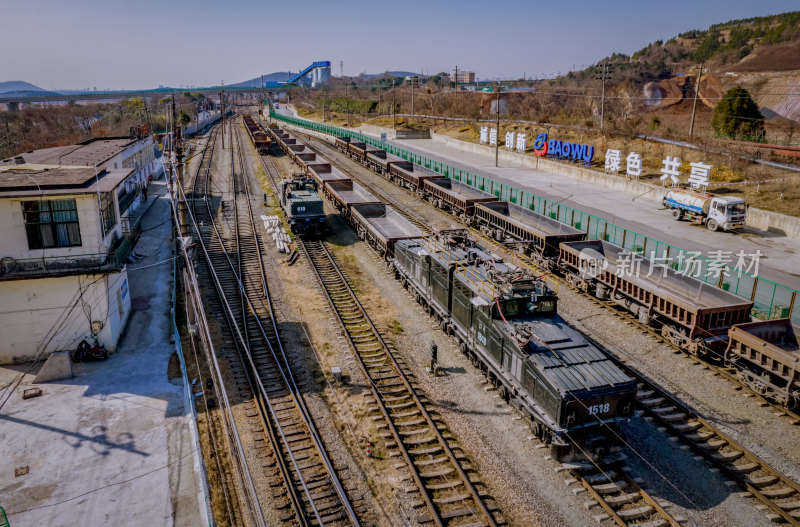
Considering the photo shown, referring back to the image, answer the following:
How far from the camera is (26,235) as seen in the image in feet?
60.4

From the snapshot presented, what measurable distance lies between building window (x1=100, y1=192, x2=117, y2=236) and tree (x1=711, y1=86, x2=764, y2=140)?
190 feet

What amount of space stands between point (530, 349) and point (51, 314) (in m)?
16.3

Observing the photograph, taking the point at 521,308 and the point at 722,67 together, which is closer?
the point at 521,308

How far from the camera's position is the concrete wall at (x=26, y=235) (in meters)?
18.2

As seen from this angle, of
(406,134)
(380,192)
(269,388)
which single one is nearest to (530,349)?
(269,388)

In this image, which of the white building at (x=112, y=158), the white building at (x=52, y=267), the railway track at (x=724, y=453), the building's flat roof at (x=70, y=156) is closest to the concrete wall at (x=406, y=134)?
the white building at (x=112, y=158)

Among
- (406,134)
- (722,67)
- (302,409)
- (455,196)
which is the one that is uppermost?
(722,67)

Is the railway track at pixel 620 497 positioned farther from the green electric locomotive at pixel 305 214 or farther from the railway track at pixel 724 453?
the green electric locomotive at pixel 305 214

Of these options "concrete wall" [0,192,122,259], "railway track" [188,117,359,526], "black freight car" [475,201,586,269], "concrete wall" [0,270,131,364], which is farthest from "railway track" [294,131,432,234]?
"concrete wall" [0,270,131,364]

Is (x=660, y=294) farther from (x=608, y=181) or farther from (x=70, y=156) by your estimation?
(x=608, y=181)

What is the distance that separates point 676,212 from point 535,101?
73220 mm

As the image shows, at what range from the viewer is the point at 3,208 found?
18109 mm

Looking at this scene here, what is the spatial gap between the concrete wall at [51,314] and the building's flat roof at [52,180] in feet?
9.86

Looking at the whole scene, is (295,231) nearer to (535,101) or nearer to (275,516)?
(275,516)
